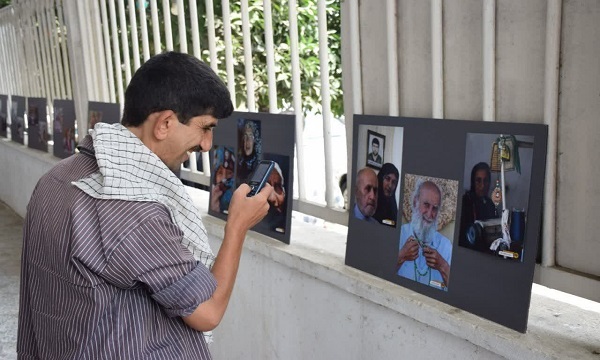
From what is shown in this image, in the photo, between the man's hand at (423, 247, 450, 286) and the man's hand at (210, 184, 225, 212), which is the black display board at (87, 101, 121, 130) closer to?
the man's hand at (210, 184, 225, 212)

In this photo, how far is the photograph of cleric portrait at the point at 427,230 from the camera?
1.86 meters

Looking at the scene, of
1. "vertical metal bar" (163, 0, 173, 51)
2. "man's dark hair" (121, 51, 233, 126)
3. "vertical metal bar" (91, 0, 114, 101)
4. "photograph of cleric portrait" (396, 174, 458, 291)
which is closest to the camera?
"man's dark hair" (121, 51, 233, 126)

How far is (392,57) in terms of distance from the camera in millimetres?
2152

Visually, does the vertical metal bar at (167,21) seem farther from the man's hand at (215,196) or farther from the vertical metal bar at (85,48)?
the vertical metal bar at (85,48)

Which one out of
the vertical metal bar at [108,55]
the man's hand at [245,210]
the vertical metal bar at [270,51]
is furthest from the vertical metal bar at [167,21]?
the man's hand at [245,210]

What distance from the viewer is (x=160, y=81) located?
156cm

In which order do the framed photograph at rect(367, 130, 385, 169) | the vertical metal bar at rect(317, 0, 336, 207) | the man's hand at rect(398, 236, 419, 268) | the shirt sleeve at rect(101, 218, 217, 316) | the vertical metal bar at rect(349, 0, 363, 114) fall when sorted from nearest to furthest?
the shirt sleeve at rect(101, 218, 217, 316), the man's hand at rect(398, 236, 419, 268), the framed photograph at rect(367, 130, 385, 169), the vertical metal bar at rect(349, 0, 363, 114), the vertical metal bar at rect(317, 0, 336, 207)

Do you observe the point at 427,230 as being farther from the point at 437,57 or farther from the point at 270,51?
the point at 270,51

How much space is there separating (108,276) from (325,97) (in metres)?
1.26

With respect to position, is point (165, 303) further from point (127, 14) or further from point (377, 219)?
point (127, 14)

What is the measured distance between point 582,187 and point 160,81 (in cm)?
101

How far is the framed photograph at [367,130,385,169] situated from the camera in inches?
82.4

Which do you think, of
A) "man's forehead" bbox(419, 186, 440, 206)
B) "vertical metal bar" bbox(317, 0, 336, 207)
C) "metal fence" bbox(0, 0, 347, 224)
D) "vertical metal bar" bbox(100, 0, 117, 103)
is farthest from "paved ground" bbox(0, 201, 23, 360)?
"man's forehead" bbox(419, 186, 440, 206)

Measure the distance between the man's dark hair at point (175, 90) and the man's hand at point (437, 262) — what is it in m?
0.72
